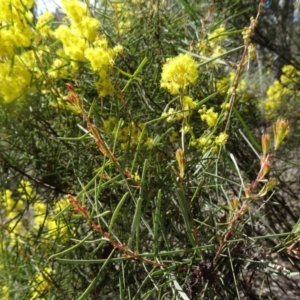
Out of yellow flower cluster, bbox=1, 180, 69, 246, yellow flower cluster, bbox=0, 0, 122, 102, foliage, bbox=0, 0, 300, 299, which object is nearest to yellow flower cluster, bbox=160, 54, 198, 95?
foliage, bbox=0, 0, 300, 299

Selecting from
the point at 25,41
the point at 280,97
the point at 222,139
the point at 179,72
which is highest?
the point at 25,41

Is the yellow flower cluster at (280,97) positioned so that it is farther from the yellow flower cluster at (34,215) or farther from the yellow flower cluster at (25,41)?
the yellow flower cluster at (25,41)

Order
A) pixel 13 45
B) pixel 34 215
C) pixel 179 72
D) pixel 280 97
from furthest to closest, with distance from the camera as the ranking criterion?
pixel 280 97
pixel 34 215
pixel 13 45
pixel 179 72

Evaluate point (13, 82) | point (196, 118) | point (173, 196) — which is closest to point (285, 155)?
point (196, 118)

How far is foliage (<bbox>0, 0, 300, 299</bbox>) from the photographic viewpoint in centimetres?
80

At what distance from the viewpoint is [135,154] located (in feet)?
2.75

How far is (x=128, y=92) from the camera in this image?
4.04ft

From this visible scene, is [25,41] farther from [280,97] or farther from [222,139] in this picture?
[280,97]

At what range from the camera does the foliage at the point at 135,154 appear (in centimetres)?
80

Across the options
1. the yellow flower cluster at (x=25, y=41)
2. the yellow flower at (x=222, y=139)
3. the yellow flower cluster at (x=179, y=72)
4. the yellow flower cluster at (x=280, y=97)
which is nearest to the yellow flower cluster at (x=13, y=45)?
the yellow flower cluster at (x=25, y=41)

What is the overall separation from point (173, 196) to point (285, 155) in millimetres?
1243

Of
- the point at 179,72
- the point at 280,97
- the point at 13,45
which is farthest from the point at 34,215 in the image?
the point at 280,97

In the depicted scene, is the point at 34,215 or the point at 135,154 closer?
the point at 135,154

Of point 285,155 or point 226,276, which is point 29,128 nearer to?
point 226,276
